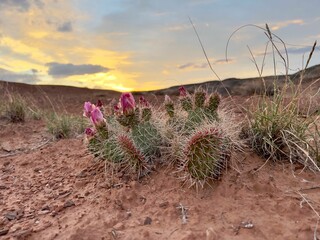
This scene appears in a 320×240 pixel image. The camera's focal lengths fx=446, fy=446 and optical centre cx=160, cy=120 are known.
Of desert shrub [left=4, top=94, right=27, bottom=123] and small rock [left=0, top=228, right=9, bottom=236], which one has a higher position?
desert shrub [left=4, top=94, right=27, bottom=123]

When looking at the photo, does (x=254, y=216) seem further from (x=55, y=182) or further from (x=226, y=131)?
(x=55, y=182)

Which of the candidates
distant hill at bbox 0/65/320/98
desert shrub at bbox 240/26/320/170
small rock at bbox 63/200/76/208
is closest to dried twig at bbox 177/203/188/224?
small rock at bbox 63/200/76/208

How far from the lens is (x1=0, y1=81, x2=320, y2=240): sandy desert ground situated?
2490 mm

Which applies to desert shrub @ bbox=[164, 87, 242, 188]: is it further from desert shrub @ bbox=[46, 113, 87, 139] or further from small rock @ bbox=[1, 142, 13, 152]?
small rock @ bbox=[1, 142, 13, 152]

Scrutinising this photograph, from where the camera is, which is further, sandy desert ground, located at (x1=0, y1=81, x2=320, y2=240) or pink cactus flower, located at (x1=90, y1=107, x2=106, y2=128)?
pink cactus flower, located at (x1=90, y1=107, x2=106, y2=128)

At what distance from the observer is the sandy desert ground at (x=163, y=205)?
2.49 m

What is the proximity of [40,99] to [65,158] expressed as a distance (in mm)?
8364

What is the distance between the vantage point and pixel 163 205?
275 centimetres

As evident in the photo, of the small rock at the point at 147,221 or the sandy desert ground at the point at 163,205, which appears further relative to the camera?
the small rock at the point at 147,221

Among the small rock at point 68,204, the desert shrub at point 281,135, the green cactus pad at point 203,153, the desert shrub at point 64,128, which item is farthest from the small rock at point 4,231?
the desert shrub at point 64,128

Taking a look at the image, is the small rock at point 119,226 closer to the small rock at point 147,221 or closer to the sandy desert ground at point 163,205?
the sandy desert ground at point 163,205

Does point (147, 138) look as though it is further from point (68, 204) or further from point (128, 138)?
point (68, 204)

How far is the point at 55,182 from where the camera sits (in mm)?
3432

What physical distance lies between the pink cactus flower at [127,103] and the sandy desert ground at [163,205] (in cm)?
49
